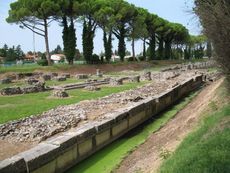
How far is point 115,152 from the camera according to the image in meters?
9.88

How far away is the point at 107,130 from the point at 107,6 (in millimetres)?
44619

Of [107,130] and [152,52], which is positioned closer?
[107,130]

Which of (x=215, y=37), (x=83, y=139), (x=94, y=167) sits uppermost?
(x=215, y=37)

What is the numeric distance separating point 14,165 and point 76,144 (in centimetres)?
219

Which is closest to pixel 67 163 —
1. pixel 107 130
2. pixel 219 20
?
pixel 107 130

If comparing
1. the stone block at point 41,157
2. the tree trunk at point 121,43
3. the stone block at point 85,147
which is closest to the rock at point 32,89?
the stone block at point 85,147

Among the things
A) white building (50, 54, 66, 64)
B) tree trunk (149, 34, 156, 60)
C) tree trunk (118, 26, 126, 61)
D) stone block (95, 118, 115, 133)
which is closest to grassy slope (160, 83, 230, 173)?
stone block (95, 118, 115, 133)

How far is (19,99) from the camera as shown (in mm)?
19234

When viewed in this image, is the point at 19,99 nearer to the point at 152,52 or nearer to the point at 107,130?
the point at 107,130

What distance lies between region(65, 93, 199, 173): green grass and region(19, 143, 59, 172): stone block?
0.82m

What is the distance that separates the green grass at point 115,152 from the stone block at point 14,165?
5.49 ft

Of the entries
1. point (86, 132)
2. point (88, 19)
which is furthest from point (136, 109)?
point (88, 19)

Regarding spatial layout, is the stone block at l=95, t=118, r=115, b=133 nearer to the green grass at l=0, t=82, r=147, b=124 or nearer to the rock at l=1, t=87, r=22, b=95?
the green grass at l=0, t=82, r=147, b=124

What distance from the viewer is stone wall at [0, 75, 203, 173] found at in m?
6.93
